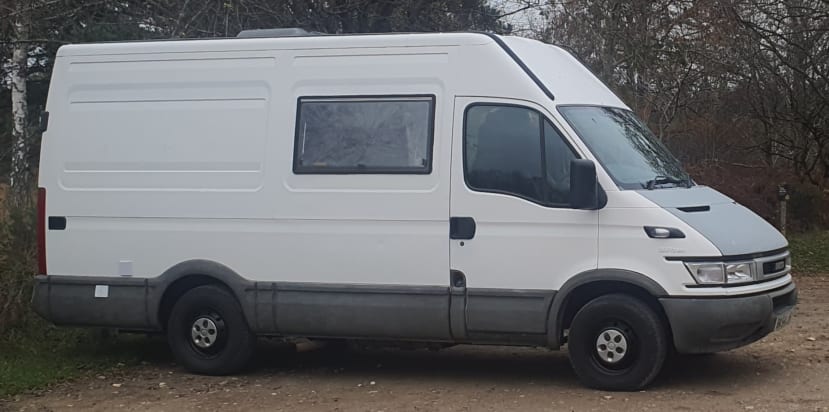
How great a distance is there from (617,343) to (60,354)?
5.01 m

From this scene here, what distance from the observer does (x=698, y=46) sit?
1961 cm

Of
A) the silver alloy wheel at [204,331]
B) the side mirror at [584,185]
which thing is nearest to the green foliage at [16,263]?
the silver alloy wheel at [204,331]

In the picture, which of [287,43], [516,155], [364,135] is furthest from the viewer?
[287,43]

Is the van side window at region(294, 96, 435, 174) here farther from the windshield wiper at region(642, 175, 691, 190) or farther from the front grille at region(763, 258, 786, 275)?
the front grille at region(763, 258, 786, 275)

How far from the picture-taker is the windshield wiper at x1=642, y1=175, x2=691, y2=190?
8.34 m

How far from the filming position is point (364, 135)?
8.73m

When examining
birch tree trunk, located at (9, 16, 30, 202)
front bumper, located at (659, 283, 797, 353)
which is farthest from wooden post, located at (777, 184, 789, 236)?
birch tree trunk, located at (9, 16, 30, 202)

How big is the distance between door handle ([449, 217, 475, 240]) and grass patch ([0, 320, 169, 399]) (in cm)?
340

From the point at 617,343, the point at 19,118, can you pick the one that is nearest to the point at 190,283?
the point at 617,343

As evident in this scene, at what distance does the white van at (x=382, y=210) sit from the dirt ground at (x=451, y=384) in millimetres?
371

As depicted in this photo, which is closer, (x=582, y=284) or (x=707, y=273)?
(x=707, y=273)

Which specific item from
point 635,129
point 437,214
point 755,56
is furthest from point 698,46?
point 437,214

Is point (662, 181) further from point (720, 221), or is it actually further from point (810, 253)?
point (810, 253)

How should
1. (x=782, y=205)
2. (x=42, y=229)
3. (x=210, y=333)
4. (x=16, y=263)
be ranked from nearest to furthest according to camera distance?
(x=210, y=333) → (x=42, y=229) → (x=16, y=263) → (x=782, y=205)
